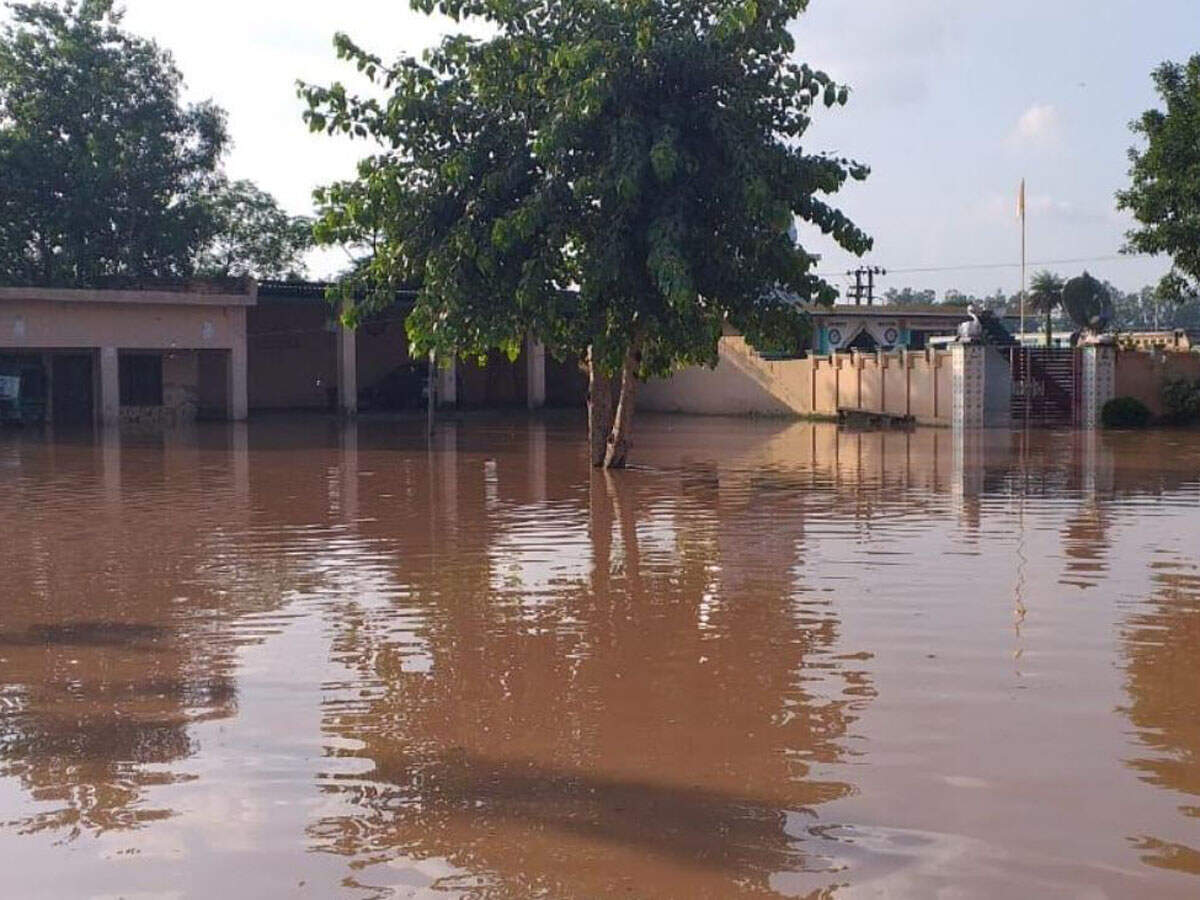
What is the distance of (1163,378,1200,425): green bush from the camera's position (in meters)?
36.2

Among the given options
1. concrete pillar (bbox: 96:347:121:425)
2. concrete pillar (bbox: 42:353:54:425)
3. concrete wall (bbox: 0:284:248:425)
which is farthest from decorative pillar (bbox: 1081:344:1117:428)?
concrete pillar (bbox: 42:353:54:425)

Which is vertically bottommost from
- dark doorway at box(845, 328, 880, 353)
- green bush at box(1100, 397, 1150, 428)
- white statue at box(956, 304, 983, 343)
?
green bush at box(1100, 397, 1150, 428)

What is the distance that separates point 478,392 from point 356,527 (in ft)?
126

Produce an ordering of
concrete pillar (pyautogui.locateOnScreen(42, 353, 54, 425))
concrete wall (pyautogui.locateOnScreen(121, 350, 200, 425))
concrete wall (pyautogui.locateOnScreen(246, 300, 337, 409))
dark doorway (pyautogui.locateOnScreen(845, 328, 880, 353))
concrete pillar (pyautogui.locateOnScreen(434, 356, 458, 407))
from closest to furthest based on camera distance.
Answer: concrete pillar (pyautogui.locateOnScreen(42, 353, 54, 425)), concrete wall (pyautogui.locateOnScreen(121, 350, 200, 425)), concrete pillar (pyautogui.locateOnScreen(434, 356, 458, 407)), concrete wall (pyautogui.locateOnScreen(246, 300, 337, 409)), dark doorway (pyautogui.locateOnScreen(845, 328, 880, 353))

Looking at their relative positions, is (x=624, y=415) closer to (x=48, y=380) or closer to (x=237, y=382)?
(x=237, y=382)

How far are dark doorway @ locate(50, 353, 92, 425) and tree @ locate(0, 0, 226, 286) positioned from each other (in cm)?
247

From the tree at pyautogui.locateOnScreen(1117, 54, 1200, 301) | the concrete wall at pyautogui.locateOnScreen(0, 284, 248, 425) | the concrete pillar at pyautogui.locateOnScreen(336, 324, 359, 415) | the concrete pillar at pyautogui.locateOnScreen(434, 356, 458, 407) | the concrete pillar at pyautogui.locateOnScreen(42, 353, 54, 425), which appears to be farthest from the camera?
the concrete pillar at pyautogui.locateOnScreen(434, 356, 458, 407)

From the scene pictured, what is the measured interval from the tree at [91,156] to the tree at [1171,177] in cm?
2923

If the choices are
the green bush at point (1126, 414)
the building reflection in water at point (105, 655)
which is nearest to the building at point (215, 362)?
the green bush at point (1126, 414)

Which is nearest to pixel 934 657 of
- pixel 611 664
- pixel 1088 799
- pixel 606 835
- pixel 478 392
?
pixel 611 664

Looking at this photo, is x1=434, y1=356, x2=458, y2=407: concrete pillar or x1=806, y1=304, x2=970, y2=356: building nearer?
x1=434, y1=356, x2=458, y2=407: concrete pillar

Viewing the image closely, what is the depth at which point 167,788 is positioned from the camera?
595cm

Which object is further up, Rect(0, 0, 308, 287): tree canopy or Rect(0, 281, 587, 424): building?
Rect(0, 0, 308, 287): tree canopy

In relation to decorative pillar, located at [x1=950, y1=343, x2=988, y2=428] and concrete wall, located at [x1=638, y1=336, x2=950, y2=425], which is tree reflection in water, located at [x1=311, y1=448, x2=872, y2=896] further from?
concrete wall, located at [x1=638, y1=336, x2=950, y2=425]
